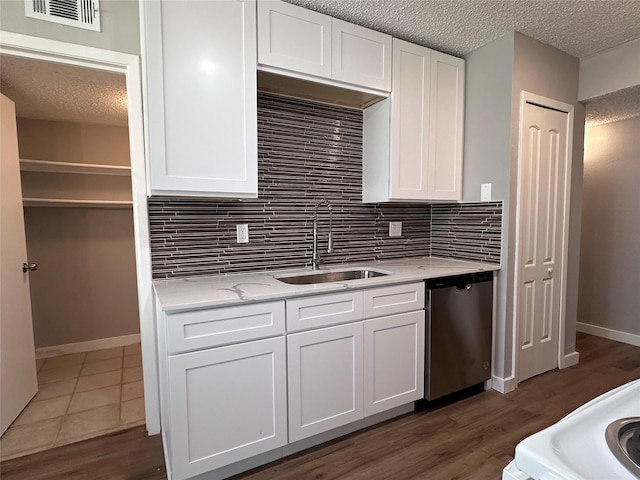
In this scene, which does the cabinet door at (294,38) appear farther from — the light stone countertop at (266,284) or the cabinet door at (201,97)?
the light stone countertop at (266,284)

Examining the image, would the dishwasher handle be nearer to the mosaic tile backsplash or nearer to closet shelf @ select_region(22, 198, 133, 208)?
Answer: the mosaic tile backsplash

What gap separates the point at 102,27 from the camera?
1809mm

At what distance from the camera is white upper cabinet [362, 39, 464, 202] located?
7.84ft

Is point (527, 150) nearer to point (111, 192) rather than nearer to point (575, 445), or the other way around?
point (575, 445)

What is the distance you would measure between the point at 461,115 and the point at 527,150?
544mm

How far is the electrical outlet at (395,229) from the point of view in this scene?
9.34ft

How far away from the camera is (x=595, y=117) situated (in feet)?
11.0

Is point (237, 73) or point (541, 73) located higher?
point (541, 73)

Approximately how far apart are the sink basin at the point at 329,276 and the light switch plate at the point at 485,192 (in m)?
0.99

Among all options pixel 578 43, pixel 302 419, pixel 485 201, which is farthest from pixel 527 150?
pixel 302 419

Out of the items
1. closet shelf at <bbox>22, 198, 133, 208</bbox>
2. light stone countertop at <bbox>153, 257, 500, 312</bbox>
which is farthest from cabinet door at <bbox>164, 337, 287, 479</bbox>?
closet shelf at <bbox>22, 198, 133, 208</bbox>

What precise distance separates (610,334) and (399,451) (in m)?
3.09

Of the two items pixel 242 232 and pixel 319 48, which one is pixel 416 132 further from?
pixel 242 232

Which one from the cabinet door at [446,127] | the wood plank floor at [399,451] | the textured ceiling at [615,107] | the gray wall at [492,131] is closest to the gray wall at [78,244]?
the wood plank floor at [399,451]
